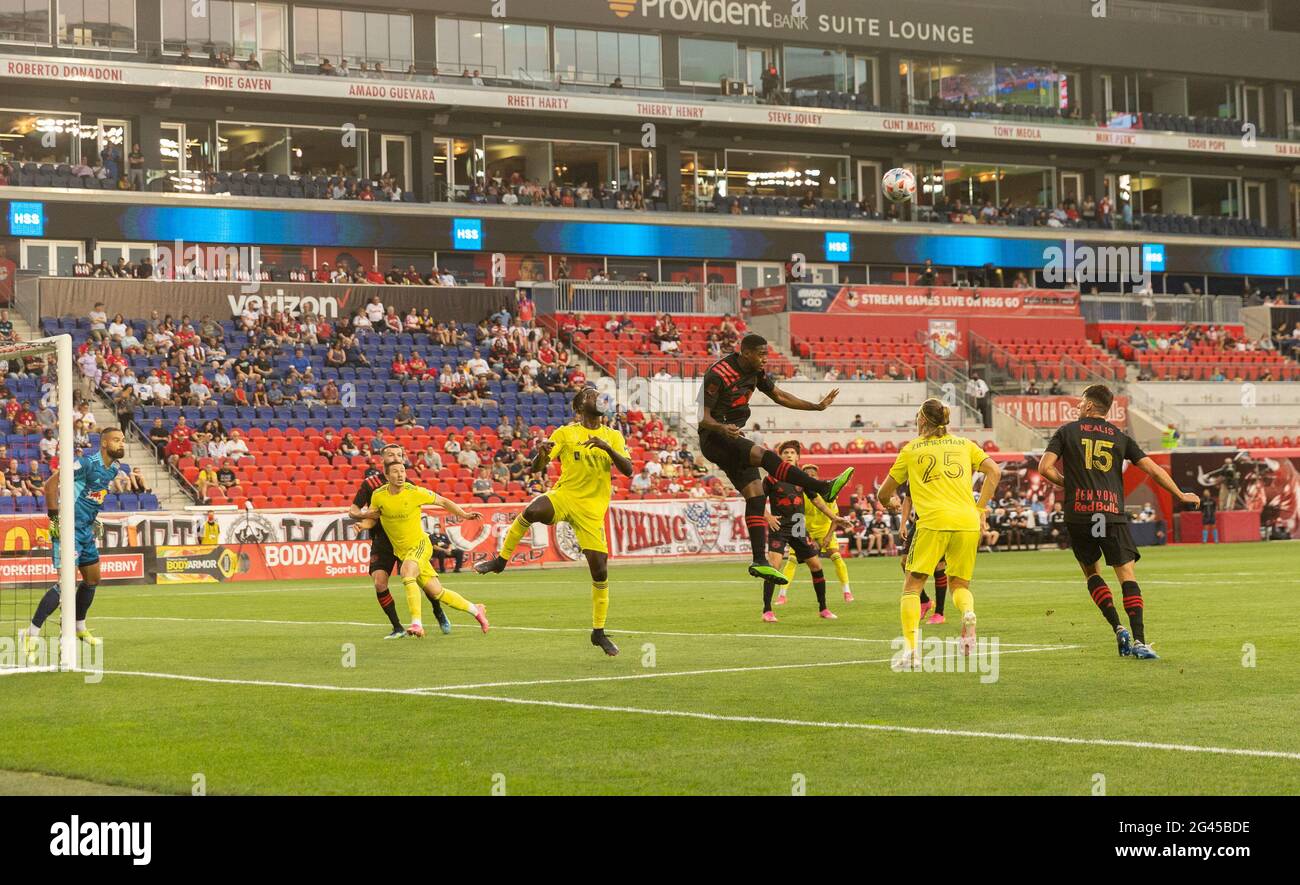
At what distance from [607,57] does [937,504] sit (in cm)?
4877

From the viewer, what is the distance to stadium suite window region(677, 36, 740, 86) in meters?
61.7

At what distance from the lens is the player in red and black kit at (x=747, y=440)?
15164mm

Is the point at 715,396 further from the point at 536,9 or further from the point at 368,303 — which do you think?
the point at 536,9

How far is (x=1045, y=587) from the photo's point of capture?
26609 mm

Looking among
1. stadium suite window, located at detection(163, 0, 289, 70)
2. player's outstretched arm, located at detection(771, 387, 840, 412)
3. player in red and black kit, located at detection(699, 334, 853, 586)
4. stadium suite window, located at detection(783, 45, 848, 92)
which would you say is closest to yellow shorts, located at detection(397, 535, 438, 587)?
player in red and black kit, located at detection(699, 334, 853, 586)

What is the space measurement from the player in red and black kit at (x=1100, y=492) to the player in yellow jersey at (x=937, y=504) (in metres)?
0.87

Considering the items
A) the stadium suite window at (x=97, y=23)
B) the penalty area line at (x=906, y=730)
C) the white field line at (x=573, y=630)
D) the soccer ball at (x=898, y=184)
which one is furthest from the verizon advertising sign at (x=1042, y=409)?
the penalty area line at (x=906, y=730)

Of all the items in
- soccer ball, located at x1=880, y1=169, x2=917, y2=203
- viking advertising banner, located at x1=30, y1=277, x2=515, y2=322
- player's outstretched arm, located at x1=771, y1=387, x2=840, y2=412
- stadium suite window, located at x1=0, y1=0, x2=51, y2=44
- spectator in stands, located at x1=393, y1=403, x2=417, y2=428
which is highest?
stadium suite window, located at x1=0, y1=0, x2=51, y2=44

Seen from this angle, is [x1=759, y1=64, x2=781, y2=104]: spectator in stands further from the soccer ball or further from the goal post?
the goal post

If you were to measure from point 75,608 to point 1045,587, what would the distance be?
1596 cm

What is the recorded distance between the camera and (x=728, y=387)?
1572 cm

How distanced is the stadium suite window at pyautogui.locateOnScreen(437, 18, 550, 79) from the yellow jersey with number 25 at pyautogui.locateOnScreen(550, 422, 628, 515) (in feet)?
145

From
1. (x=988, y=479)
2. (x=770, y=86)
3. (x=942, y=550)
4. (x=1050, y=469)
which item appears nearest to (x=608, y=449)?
(x=942, y=550)

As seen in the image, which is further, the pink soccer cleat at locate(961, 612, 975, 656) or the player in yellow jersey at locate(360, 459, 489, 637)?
the player in yellow jersey at locate(360, 459, 489, 637)
